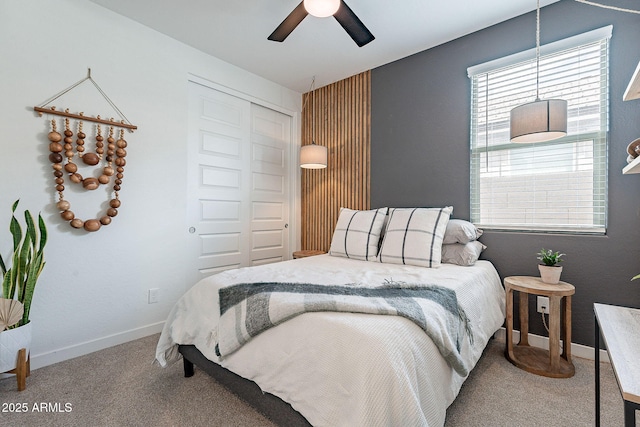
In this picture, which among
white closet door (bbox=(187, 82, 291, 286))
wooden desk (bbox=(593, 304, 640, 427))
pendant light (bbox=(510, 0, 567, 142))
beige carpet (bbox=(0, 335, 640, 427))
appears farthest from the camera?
white closet door (bbox=(187, 82, 291, 286))

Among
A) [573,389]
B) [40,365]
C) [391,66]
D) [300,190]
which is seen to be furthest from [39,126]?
[573,389]

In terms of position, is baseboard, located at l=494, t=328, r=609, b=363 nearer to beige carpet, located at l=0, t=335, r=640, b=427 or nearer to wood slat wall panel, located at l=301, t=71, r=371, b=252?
beige carpet, located at l=0, t=335, r=640, b=427

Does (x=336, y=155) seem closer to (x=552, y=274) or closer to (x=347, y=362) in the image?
(x=552, y=274)

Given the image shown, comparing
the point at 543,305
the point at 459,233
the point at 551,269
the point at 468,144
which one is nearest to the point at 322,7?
the point at 468,144

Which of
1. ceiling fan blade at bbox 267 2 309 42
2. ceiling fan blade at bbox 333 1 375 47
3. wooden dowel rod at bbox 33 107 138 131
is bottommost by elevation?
wooden dowel rod at bbox 33 107 138 131

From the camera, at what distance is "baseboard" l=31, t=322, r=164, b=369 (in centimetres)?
202

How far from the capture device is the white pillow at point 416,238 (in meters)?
2.23

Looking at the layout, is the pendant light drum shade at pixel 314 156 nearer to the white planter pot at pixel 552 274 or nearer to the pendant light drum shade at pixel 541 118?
the pendant light drum shade at pixel 541 118

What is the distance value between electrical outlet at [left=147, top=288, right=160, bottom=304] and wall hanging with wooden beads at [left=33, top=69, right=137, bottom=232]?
2.27 ft

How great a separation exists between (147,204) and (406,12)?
2.61m

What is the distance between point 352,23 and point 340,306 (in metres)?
1.72

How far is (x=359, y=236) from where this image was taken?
2633 millimetres

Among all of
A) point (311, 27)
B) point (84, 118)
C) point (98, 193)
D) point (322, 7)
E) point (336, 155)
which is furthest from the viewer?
point (336, 155)

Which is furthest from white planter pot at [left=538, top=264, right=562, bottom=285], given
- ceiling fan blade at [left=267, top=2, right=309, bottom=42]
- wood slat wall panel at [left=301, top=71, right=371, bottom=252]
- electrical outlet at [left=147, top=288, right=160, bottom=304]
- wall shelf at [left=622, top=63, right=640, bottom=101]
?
electrical outlet at [left=147, top=288, right=160, bottom=304]
